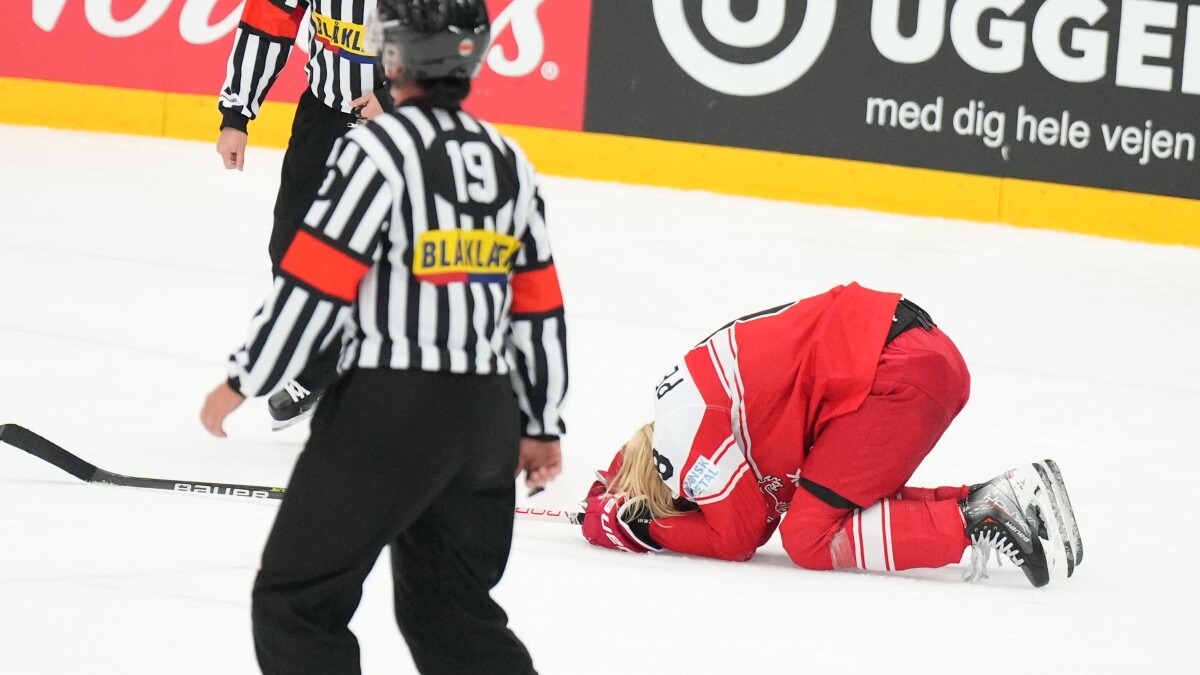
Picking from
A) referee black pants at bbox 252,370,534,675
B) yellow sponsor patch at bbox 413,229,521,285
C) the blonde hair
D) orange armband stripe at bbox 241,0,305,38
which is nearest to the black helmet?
yellow sponsor patch at bbox 413,229,521,285

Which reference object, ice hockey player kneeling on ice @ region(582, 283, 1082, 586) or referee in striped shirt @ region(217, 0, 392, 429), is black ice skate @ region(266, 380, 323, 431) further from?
ice hockey player kneeling on ice @ region(582, 283, 1082, 586)

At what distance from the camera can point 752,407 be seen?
3.21 meters

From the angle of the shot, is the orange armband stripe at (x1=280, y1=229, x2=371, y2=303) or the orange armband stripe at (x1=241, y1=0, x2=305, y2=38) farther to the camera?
the orange armband stripe at (x1=241, y1=0, x2=305, y2=38)

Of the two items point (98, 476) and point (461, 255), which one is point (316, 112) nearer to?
point (98, 476)

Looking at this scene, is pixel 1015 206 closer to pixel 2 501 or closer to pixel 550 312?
pixel 2 501

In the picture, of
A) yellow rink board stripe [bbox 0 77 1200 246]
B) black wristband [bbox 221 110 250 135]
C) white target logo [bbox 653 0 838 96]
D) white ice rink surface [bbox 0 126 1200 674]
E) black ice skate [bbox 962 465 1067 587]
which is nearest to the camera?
white ice rink surface [bbox 0 126 1200 674]

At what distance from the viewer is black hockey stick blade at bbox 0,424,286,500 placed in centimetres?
342

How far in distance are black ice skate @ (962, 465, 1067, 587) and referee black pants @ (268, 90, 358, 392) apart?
4.80 ft

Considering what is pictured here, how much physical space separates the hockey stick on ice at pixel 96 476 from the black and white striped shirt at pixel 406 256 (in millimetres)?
1451

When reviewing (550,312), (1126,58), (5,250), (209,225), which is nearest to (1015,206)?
(1126,58)

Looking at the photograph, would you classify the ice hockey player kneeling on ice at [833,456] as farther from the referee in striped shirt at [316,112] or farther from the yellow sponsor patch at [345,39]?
the yellow sponsor patch at [345,39]

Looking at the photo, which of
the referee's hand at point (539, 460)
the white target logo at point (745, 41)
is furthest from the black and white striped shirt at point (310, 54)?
the white target logo at point (745, 41)

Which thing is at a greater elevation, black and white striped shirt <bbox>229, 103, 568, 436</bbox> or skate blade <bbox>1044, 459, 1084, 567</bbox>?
black and white striped shirt <bbox>229, 103, 568, 436</bbox>

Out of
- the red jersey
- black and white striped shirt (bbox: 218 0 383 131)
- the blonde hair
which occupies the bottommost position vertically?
the blonde hair
